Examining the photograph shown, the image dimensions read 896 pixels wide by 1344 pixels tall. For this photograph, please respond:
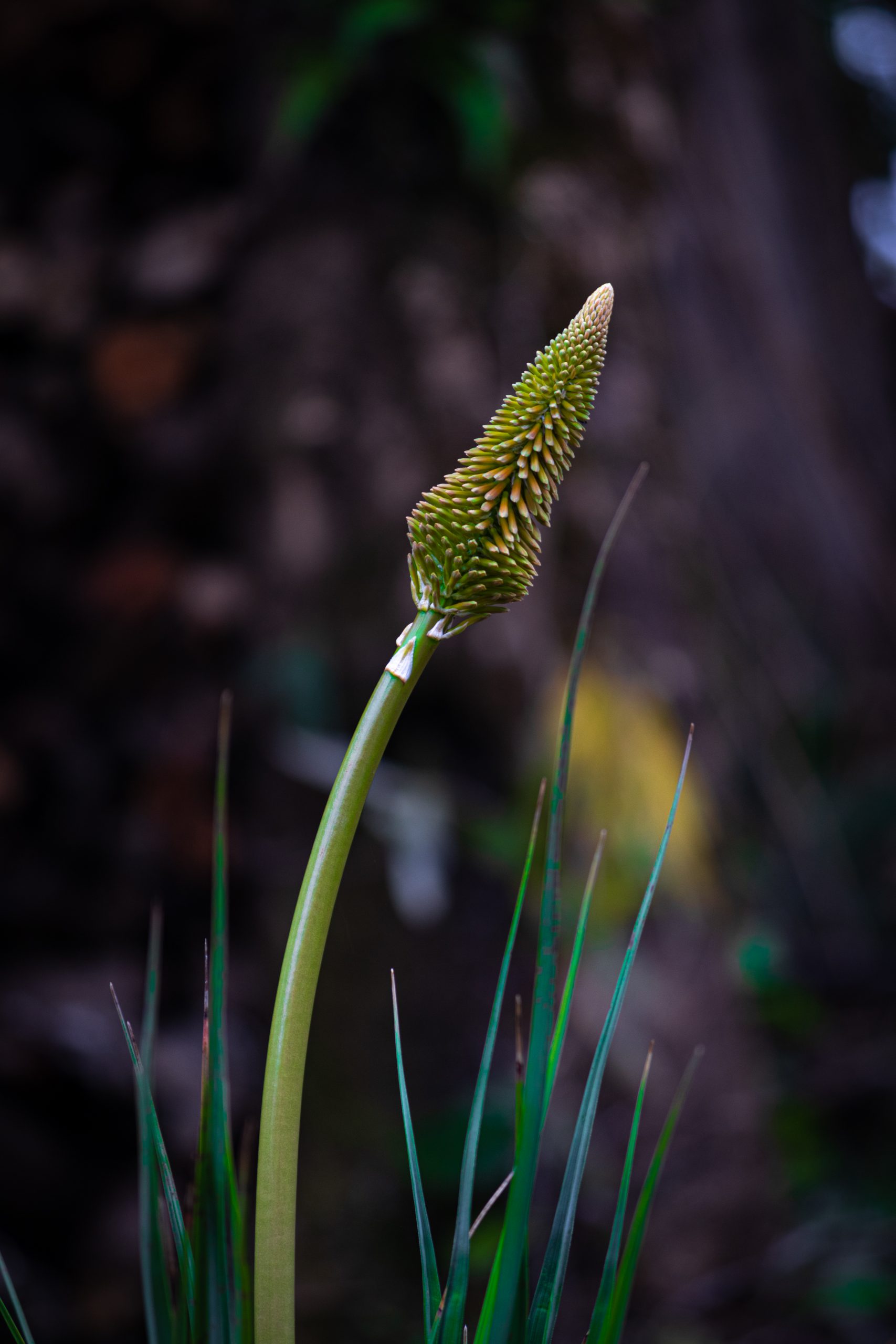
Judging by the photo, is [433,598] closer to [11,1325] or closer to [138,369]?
[11,1325]

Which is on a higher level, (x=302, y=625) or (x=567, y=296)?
(x=567, y=296)

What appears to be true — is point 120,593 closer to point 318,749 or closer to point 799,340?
point 318,749

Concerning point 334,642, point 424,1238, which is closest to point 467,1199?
point 424,1238

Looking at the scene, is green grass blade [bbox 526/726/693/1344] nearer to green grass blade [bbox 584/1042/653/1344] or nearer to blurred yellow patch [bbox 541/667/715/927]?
green grass blade [bbox 584/1042/653/1344]

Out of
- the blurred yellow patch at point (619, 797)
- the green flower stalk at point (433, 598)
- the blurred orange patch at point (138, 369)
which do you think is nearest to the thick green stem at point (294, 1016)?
the green flower stalk at point (433, 598)

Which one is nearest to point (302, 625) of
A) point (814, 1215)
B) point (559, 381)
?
point (559, 381)

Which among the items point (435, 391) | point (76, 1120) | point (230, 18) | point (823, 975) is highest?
point (230, 18)
